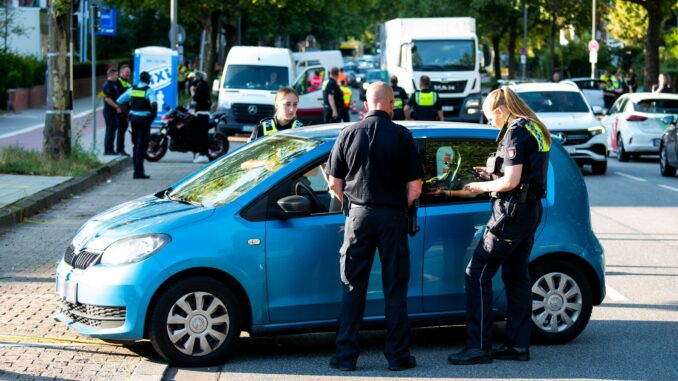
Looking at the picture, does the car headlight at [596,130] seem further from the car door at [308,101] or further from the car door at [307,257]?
the car door at [307,257]

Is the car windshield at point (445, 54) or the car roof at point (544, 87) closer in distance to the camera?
the car roof at point (544, 87)

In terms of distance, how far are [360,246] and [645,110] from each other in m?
20.3

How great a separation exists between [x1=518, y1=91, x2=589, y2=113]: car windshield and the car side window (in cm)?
1564

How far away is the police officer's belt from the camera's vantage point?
7.06 meters

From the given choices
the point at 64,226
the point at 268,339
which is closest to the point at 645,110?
the point at 64,226

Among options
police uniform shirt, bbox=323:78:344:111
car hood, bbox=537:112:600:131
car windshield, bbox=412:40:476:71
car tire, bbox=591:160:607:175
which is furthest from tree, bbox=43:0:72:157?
car windshield, bbox=412:40:476:71

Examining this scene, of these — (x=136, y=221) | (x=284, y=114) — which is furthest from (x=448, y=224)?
(x=284, y=114)

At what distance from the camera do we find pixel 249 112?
1278 inches

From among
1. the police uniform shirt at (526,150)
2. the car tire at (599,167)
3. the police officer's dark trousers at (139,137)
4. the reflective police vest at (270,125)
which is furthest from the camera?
the car tire at (599,167)

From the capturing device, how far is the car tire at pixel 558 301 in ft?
25.6

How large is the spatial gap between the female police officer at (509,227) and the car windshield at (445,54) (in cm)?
2723

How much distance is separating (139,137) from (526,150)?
44.6 feet

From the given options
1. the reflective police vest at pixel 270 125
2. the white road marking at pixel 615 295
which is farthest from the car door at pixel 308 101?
the white road marking at pixel 615 295

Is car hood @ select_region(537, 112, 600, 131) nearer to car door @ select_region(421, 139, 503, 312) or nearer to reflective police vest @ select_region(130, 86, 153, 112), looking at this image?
reflective police vest @ select_region(130, 86, 153, 112)
